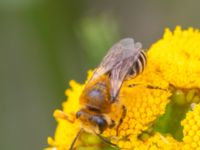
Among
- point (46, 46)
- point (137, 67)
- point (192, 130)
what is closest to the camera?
point (192, 130)

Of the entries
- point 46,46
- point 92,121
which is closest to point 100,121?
point 92,121

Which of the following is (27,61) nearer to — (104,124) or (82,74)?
(82,74)

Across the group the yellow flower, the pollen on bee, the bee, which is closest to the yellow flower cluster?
the yellow flower

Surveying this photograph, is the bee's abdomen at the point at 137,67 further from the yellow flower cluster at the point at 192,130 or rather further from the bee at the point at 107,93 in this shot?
the yellow flower cluster at the point at 192,130

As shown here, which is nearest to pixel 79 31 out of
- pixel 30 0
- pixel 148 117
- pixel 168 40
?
pixel 30 0

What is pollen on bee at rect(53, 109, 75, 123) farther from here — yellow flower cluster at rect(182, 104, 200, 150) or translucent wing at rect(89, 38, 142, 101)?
yellow flower cluster at rect(182, 104, 200, 150)

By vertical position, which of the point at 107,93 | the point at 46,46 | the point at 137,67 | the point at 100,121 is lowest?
the point at 100,121

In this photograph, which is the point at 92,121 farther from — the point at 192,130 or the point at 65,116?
the point at 192,130
